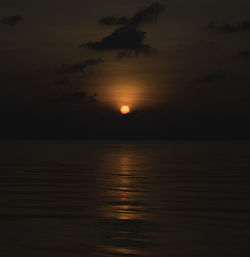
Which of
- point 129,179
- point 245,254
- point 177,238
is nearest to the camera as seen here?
point 245,254

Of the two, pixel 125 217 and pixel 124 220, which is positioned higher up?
pixel 125 217

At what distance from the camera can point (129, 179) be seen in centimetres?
3775

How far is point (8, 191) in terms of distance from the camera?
28.2 m

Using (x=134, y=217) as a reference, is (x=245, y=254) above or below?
below

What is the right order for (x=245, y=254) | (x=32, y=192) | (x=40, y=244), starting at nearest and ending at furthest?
(x=245, y=254), (x=40, y=244), (x=32, y=192)

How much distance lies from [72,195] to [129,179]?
11.5 m

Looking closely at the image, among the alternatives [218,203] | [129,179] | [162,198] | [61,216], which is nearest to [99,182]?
[129,179]

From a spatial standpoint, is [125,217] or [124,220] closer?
[124,220]

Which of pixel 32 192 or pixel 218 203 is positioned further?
pixel 32 192

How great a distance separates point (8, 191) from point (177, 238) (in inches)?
609

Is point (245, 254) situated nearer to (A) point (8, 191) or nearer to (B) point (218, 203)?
(B) point (218, 203)

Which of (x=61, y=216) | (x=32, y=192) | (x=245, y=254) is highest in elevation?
(x=32, y=192)

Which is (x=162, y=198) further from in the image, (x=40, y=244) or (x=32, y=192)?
(x=40, y=244)

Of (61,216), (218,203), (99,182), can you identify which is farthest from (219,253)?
(99,182)
